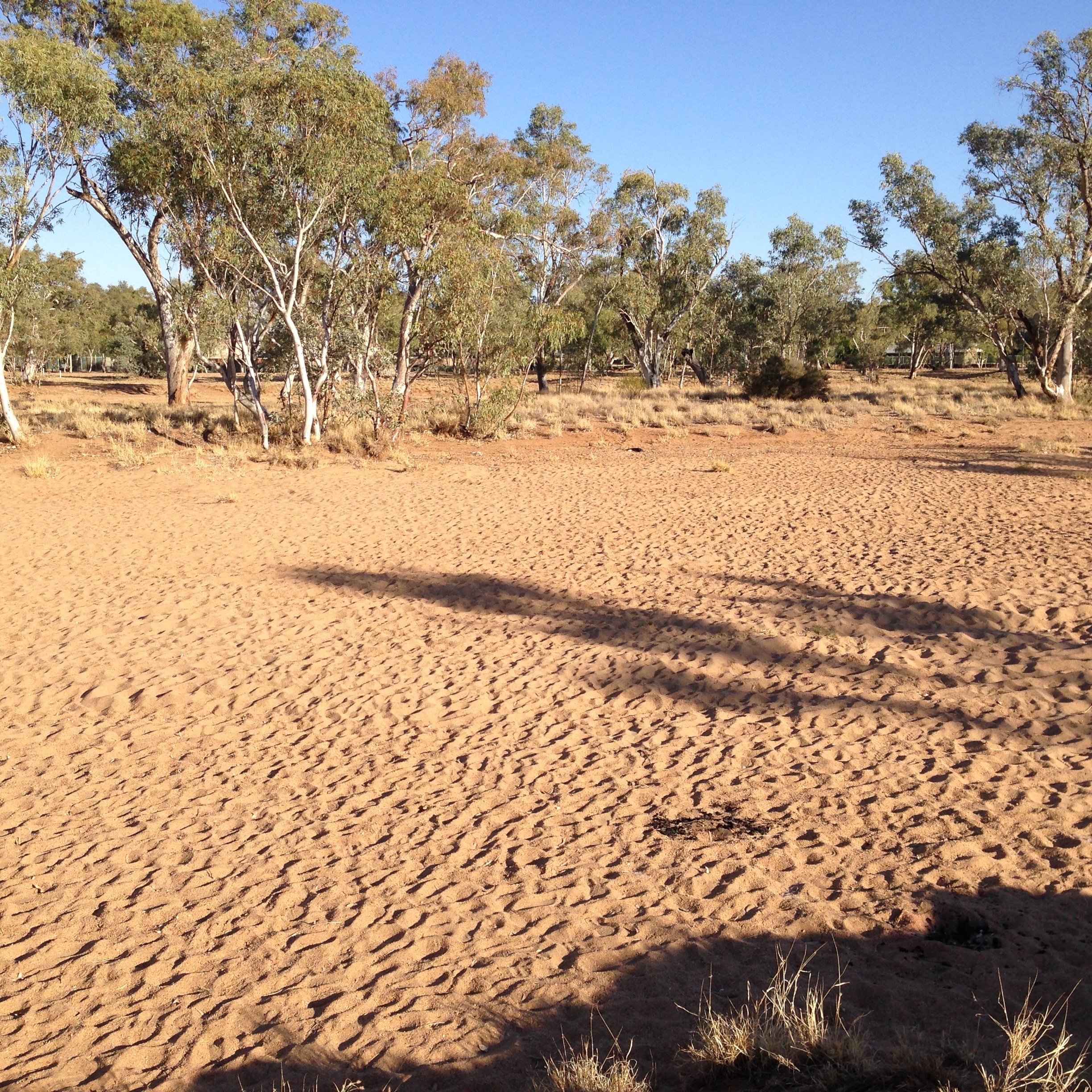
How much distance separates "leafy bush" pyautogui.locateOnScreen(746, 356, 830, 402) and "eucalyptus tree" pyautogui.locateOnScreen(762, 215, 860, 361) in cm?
887

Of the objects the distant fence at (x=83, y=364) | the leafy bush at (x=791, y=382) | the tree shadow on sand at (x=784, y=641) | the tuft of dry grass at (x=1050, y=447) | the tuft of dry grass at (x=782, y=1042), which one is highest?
the distant fence at (x=83, y=364)

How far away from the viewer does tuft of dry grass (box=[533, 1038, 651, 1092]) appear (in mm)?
2986

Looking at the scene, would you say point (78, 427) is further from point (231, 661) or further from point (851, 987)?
point (851, 987)

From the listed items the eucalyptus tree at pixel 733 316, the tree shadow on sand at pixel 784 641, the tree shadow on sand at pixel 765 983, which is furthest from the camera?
the eucalyptus tree at pixel 733 316

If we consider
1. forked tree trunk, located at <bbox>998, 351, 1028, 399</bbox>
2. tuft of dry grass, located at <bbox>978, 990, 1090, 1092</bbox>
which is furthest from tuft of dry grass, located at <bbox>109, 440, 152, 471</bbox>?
forked tree trunk, located at <bbox>998, 351, 1028, 399</bbox>

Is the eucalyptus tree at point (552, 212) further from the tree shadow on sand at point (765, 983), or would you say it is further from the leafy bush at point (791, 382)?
the tree shadow on sand at point (765, 983)

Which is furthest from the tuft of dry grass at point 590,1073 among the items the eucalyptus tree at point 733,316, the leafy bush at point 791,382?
the eucalyptus tree at point 733,316

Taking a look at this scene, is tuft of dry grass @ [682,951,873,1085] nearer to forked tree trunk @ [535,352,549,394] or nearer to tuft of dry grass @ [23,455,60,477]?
tuft of dry grass @ [23,455,60,477]

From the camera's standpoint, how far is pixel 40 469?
59.9 ft

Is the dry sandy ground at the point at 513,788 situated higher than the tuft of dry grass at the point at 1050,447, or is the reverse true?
the tuft of dry grass at the point at 1050,447

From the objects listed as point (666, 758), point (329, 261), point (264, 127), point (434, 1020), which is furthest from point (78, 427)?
point (434, 1020)

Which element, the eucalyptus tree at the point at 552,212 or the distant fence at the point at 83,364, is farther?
the distant fence at the point at 83,364

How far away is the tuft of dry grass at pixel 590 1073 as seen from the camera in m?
2.99

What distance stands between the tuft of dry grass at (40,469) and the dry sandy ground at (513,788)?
598cm
